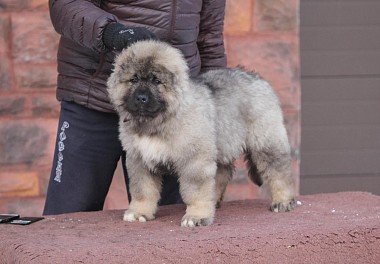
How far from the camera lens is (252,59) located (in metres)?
5.91

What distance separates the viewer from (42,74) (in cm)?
571

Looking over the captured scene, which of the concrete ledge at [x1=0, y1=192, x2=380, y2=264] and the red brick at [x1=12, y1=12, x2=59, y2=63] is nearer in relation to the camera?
the concrete ledge at [x1=0, y1=192, x2=380, y2=264]

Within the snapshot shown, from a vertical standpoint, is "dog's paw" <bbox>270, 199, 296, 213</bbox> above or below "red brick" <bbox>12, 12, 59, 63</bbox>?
below

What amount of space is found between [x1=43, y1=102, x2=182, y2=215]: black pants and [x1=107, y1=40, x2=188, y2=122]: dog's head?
511 millimetres

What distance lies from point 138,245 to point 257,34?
286 centimetres

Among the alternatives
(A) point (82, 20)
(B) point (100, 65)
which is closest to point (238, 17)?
(B) point (100, 65)

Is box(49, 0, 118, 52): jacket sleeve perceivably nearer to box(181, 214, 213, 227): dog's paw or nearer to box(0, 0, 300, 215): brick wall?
box(181, 214, 213, 227): dog's paw

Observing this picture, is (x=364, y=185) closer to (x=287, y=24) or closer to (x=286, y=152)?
(x=287, y=24)

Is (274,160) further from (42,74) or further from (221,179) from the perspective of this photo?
(42,74)

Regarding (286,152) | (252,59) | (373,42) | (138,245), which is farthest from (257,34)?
(138,245)

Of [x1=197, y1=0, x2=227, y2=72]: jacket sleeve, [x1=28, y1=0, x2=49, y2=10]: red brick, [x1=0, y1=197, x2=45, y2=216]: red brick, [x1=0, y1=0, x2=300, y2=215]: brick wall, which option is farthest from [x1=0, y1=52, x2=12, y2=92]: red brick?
[x1=197, y1=0, x2=227, y2=72]: jacket sleeve

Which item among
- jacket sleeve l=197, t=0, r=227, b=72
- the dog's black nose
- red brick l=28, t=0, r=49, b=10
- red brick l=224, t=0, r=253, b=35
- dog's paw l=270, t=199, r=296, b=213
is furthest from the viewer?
red brick l=224, t=0, r=253, b=35

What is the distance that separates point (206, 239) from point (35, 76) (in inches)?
102

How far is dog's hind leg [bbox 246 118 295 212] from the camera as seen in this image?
406 cm
